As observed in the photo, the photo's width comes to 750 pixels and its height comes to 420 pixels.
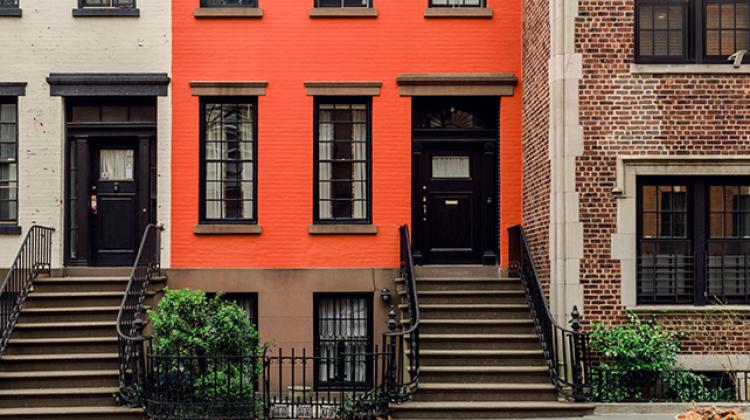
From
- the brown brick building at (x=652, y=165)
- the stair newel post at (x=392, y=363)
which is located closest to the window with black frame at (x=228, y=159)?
the stair newel post at (x=392, y=363)

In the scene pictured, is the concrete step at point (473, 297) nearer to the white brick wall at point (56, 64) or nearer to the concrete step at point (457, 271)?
the concrete step at point (457, 271)

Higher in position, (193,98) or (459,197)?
(193,98)

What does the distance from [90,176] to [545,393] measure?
27.2 feet

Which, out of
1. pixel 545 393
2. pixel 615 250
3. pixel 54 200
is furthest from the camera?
pixel 54 200

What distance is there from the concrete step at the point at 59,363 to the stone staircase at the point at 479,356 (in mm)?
4236

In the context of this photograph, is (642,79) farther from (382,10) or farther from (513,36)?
(382,10)

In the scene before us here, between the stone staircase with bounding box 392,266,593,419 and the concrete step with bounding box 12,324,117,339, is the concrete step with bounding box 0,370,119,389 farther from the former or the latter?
the stone staircase with bounding box 392,266,593,419

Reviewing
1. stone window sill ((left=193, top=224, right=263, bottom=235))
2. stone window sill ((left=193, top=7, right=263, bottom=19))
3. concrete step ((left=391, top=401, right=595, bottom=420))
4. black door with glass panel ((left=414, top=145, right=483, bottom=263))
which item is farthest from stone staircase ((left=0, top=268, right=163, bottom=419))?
black door with glass panel ((left=414, top=145, right=483, bottom=263))

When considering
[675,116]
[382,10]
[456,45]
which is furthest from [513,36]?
[675,116]

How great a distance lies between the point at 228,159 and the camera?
1588 centimetres

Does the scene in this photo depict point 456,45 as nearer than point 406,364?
No

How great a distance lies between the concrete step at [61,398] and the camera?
12.9 meters

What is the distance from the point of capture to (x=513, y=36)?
15.9 meters

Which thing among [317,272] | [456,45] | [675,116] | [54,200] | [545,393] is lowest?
[545,393]
